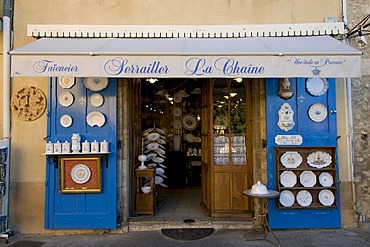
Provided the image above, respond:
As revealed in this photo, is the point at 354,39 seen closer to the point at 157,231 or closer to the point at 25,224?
the point at 157,231

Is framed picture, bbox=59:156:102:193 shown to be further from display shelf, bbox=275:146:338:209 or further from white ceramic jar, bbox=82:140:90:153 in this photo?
display shelf, bbox=275:146:338:209

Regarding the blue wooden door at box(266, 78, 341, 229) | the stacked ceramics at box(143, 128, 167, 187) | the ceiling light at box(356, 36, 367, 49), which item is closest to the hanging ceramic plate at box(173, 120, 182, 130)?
the stacked ceramics at box(143, 128, 167, 187)

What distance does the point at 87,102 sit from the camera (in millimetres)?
5078

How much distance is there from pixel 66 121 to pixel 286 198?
3.96 metres

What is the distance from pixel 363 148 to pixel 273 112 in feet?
5.73

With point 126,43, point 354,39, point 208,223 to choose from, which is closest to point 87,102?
point 126,43

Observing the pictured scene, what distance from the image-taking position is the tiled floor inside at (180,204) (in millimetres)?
5605

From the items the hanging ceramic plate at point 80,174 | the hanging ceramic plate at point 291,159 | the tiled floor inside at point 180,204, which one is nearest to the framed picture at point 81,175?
the hanging ceramic plate at point 80,174

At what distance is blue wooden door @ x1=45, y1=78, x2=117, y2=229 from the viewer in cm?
490

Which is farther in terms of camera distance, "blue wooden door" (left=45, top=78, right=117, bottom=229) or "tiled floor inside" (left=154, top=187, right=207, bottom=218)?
"tiled floor inside" (left=154, top=187, right=207, bottom=218)

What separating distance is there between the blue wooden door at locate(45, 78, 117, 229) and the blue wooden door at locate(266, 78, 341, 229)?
2685mm

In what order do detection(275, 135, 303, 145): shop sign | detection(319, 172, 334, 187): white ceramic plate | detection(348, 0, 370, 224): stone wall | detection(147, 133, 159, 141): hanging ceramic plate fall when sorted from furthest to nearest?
detection(147, 133, 159, 141): hanging ceramic plate → detection(348, 0, 370, 224): stone wall → detection(275, 135, 303, 145): shop sign → detection(319, 172, 334, 187): white ceramic plate

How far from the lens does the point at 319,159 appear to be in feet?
16.4

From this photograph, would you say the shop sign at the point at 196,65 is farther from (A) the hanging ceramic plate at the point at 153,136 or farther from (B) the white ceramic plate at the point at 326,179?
(A) the hanging ceramic plate at the point at 153,136
